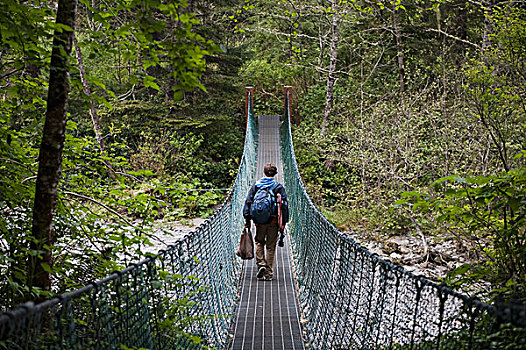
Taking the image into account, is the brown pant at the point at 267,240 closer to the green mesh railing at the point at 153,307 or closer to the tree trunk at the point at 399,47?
the green mesh railing at the point at 153,307

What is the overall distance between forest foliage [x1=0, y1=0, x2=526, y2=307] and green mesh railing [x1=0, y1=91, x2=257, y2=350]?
0.74 ft

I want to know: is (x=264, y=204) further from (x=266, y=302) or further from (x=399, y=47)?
(x=399, y=47)

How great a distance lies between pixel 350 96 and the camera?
1280cm

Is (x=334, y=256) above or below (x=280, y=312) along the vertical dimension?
above

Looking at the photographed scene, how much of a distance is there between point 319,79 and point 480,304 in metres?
13.0

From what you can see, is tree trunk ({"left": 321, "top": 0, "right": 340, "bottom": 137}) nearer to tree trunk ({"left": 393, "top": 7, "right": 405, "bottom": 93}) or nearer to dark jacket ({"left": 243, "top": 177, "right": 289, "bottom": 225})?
tree trunk ({"left": 393, "top": 7, "right": 405, "bottom": 93})

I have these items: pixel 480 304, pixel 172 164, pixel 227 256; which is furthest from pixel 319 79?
pixel 480 304

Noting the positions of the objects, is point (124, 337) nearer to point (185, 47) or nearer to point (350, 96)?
point (185, 47)

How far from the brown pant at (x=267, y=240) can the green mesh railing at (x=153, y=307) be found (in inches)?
10.1

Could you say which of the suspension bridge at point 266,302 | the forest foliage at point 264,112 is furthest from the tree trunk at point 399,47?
the suspension bridge at point 266,302

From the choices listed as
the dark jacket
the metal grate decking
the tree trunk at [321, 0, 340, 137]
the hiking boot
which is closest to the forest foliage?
the tree trunk at [321, 0, 340, 137]

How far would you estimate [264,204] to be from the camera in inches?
160

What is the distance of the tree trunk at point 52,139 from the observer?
1.80 metres

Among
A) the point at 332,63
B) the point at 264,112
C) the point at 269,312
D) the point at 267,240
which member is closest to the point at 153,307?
the point at 269,312
